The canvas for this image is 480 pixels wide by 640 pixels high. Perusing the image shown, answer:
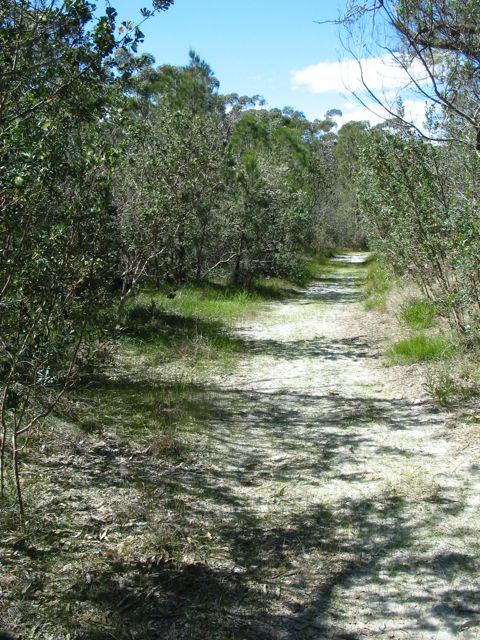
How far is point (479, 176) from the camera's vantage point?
6.84 m

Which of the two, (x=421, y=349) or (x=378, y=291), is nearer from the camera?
(x=421, y=349)

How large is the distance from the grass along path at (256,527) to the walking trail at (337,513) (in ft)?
0.04

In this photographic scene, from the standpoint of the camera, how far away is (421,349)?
7.93 m

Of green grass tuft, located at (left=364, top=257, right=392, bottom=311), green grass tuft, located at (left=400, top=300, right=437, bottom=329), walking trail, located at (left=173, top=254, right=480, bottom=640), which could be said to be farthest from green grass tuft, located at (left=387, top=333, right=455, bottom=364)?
green grass tuft, located at (left=364, top=257, right=392, bottom=311)

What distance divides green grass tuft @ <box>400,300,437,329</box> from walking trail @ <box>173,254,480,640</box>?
2099 millimetres

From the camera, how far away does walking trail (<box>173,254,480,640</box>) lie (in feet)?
10.1

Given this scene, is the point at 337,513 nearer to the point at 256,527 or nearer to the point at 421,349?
the point at 256,527

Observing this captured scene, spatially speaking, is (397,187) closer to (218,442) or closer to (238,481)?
(218,442)

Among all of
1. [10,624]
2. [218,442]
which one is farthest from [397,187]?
[10,624]

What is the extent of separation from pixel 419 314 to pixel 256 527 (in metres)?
6.71

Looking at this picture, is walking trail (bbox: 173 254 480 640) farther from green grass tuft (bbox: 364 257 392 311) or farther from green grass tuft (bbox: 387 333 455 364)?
green grass tuft (bbox: 364 257 392 311)

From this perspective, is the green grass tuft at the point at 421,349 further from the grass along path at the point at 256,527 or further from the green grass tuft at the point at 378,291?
the green grass tuft at the point at 378,291

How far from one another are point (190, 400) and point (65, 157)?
334 centimetres

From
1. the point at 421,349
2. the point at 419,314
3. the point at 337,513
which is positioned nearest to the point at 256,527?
the point at 337,513
